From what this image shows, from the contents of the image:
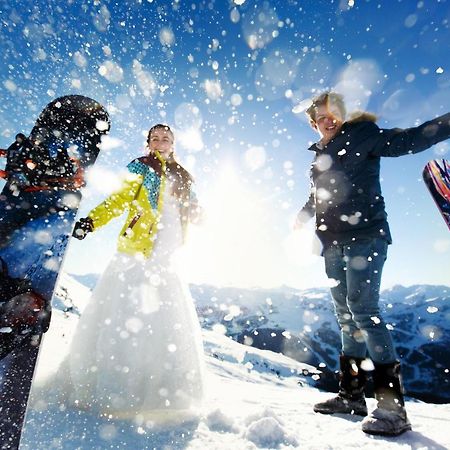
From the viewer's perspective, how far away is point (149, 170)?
3271 millimetres

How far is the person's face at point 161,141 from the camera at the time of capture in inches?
141

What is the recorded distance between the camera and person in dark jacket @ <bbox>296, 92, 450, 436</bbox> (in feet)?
7.90

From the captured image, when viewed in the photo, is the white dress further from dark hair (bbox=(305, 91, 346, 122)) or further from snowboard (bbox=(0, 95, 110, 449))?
dark hair (bbox=(305, 91, 346, 122))

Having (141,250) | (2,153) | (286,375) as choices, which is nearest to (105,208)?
(141,250)

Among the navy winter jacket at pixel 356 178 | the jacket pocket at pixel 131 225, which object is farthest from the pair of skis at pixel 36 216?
the navy winter jacket at pixel 356 178

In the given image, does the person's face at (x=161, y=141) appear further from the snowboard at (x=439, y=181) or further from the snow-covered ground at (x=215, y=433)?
the snowboard at (x=439, y=181)

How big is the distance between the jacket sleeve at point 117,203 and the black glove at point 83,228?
6cm

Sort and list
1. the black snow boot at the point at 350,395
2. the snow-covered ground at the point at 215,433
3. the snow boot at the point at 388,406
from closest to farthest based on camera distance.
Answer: the snow-covered ground at the point at 215,433 < the snow boot at the point at 388,406 < the black snow boot at the point at 350,395

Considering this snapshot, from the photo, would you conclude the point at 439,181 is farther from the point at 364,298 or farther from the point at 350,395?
the point at 350,395

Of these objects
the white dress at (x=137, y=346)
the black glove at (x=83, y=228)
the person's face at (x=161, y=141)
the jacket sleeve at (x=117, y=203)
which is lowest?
the white dress at (x=137, y=346)

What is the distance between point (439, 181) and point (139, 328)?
3080 mm

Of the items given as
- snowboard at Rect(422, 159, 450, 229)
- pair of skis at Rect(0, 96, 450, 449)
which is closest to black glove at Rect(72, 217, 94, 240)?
pair of skis at Rect(0, 96, 450, 449)

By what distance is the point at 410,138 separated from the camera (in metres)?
2.48

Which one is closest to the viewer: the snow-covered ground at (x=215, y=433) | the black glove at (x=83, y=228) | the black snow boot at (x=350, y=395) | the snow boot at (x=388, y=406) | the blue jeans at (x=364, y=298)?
the snow-covered ground at (x=215, y=433)
